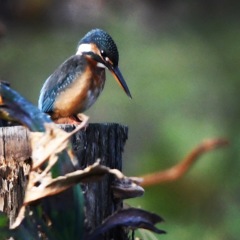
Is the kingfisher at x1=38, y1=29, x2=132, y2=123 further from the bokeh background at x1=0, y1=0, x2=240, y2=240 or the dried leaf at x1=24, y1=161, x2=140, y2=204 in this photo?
the bokeh background at x1=0, y1=0, x2=240, y2=240

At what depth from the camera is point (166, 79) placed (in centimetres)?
459

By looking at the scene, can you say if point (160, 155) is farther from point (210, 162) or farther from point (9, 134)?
point (9, 134)

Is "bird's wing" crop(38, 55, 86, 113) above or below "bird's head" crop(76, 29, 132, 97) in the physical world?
below

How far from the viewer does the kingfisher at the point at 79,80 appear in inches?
92.4

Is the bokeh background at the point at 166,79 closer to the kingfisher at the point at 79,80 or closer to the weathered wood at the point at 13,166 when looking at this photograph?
the kingfisher at the point at 79,80

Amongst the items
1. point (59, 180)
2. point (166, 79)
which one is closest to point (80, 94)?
point (59, 180)

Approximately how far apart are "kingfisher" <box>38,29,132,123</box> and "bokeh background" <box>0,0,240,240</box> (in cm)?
128

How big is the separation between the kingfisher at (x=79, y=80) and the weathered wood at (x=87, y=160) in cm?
56

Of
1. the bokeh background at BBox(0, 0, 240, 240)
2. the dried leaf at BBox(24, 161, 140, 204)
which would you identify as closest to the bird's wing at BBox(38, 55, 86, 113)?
the dried leaf at BBox(24, 161, 140, 204)

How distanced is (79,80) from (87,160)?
74cm

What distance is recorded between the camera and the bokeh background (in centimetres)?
403

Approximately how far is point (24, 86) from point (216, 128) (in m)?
0.79

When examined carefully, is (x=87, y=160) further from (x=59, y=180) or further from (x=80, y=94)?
(x=80, y=94)

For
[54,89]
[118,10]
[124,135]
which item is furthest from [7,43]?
[124,135]
